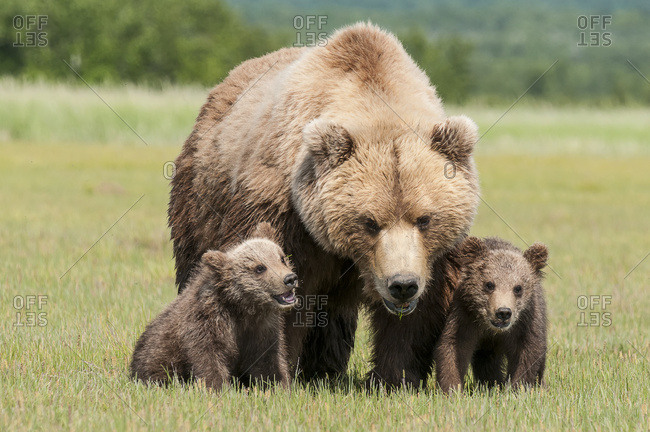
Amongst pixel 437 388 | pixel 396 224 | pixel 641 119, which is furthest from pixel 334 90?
pixel 641 119


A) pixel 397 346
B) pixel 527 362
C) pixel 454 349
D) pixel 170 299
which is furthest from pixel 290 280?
pixel 170 299

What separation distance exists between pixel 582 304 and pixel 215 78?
57.1 metres

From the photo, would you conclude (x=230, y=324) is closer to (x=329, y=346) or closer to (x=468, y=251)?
(x=468, y=251)

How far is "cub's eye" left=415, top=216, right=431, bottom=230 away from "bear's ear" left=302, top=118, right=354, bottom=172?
59 centimetres

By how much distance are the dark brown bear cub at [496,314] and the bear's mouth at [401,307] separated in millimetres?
631

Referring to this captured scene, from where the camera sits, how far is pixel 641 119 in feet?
135

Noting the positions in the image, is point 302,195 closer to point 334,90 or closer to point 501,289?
point 334,90

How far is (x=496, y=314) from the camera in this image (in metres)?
5.88

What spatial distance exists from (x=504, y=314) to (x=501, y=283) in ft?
0.94

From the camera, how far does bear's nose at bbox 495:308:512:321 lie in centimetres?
585

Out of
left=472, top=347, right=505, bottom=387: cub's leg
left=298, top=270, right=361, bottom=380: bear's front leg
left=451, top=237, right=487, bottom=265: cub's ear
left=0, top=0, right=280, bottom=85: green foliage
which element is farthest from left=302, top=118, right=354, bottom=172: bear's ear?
left=0, top=0, right=280, bottom=85: green foliage

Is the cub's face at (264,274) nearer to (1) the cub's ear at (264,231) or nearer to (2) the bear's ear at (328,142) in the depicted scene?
(1) the cub's ear at (264,231)

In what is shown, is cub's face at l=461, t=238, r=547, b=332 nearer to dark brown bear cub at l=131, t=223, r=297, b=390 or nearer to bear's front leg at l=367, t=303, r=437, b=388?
bear's front leg at l=367, t=303, r=437, b=388

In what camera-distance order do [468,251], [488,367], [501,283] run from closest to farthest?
[501,283]
[468,251]
[488,367]
